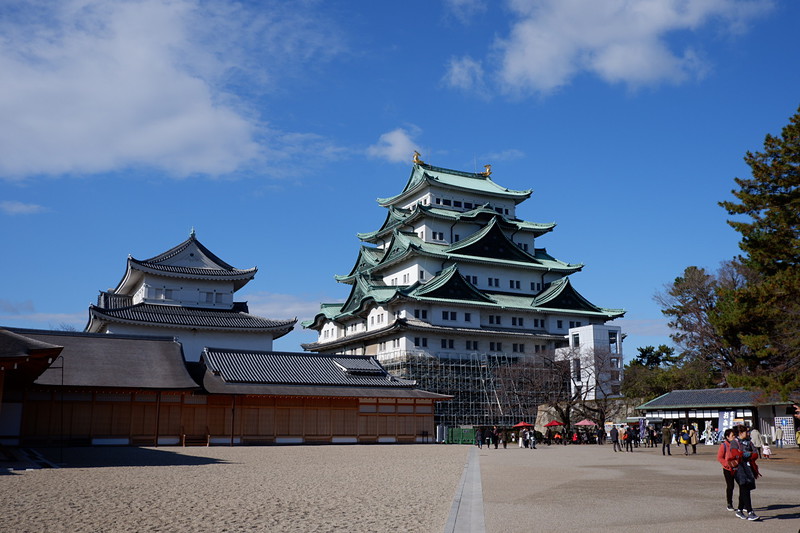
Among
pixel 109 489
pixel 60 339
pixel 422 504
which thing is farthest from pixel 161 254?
pixel 422 504

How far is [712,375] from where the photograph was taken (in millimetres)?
53531

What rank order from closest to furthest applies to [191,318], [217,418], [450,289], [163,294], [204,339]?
[217,418], [191,318], [204,339], [163,294], [450,289]

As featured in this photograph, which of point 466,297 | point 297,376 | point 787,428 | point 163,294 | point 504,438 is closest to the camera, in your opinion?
point 787,428

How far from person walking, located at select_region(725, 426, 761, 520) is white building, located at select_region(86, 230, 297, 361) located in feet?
144

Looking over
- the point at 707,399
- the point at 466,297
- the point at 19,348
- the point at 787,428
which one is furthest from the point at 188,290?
the point at 787,428

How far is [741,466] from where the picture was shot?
450 inches

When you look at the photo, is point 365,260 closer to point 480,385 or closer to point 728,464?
point 480,385

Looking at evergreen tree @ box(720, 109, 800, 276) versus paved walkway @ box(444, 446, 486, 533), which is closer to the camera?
paved walkway @ box(444, 446, 486, 533)

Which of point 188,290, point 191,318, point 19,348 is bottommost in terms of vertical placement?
point 19,348

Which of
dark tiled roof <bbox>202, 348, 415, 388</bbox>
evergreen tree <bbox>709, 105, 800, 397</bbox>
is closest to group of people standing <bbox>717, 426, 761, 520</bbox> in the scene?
evergreen tree <bbox>709, 105, 800, 397</bbox>

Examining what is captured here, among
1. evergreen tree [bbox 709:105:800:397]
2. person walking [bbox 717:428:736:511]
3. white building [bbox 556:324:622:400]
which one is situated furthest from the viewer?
white building [bbox 556:324:622:400]

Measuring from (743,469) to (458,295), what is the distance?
4843cm

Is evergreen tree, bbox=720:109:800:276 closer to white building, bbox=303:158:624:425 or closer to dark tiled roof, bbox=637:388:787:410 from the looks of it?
dark tiled roof, bbox=637:388:787:410

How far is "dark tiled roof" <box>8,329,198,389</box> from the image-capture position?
34.8 meters
